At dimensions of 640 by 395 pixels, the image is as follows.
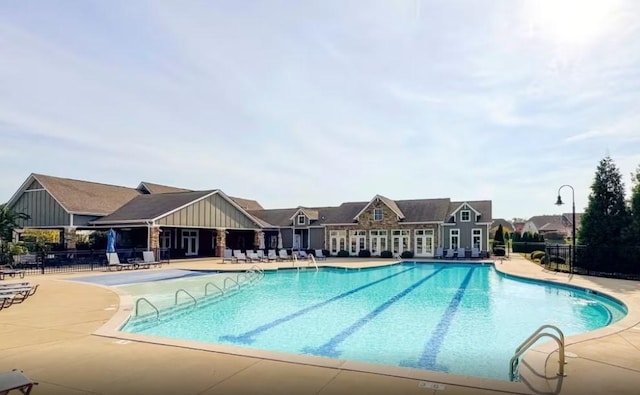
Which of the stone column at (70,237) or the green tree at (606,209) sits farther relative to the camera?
the stone column at (70,237)

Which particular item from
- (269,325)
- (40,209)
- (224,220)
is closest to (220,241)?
(224,220)

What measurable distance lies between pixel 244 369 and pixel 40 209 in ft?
96.9

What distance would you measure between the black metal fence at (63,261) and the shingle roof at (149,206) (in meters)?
2.49

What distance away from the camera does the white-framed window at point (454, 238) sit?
110ft

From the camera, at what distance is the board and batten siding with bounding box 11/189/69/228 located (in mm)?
27797

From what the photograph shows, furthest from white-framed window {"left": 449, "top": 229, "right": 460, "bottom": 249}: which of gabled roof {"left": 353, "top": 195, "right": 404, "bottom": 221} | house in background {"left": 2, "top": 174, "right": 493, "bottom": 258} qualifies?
gabled roof {"left": 353, "top": 195, "right": 404, "bottom": 221}

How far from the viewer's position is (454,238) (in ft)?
110

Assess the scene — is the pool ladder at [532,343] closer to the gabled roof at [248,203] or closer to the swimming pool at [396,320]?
the swimming pool at [396,320]

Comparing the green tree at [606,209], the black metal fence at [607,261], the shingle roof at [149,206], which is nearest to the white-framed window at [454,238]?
the black metal fence at [607,261]

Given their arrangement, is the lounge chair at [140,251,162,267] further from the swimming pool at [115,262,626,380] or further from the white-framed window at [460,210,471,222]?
the white-framed window at [460,210,471,222]

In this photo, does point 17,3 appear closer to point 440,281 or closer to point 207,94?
point 207,94

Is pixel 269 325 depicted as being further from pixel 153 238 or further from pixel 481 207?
pixel 481 207

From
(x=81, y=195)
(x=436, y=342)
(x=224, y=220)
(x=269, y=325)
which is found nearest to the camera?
(x=436, y=342)

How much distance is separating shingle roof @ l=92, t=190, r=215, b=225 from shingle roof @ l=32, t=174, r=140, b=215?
1.25 m
